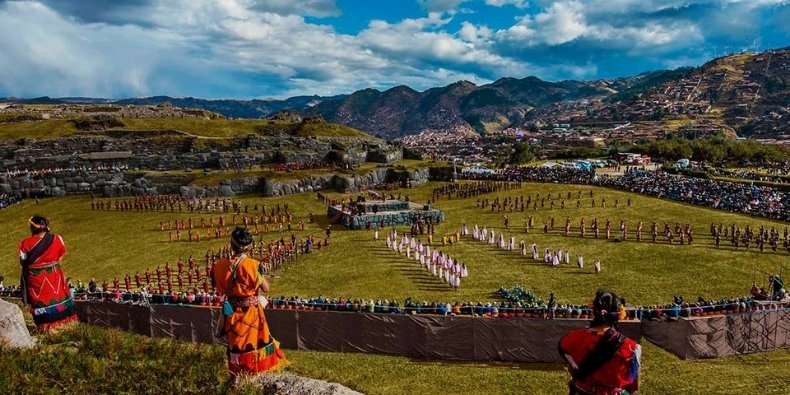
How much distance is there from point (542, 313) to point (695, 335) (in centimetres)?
526

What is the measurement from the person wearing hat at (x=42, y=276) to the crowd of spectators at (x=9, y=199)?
56.6 metres

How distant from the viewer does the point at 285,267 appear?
34.0m

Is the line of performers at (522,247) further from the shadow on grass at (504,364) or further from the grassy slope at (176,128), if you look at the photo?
the grassy slope at (176,128)

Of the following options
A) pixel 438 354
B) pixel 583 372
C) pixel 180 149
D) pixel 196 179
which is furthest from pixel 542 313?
pixel 180 149

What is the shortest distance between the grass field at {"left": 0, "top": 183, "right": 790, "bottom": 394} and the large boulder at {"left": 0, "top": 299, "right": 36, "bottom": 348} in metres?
0.76

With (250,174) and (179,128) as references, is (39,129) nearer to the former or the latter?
(179,128)

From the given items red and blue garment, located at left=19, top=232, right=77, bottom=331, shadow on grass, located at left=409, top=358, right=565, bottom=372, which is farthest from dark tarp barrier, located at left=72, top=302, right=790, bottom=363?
red and blue garment, located at left=19, top=232, right=77, bottom=331

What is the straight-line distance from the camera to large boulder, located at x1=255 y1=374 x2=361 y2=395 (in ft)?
25.3

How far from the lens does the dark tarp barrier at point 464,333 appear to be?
18000 mm

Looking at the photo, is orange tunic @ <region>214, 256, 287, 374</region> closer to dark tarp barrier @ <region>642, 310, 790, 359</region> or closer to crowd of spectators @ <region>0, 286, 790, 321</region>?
crowd of spectators @ <region>0, 286, 790, 321</region>

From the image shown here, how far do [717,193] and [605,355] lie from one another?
54953 mm

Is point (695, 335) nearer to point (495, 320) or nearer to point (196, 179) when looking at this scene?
point (495, 320)

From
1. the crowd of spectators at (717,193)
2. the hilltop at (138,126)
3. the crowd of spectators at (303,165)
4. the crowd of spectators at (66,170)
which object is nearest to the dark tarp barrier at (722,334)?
the crowd of spectators at (717,193)

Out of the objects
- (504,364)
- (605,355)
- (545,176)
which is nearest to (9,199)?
(504,364)
